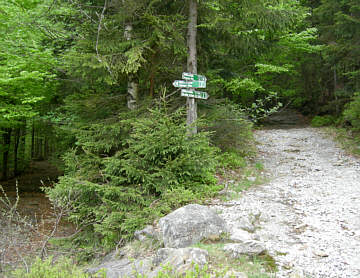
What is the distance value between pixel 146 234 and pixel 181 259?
153cm

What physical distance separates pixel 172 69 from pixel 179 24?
1.70 meters

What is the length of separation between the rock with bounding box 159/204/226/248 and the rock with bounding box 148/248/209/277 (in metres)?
0.40

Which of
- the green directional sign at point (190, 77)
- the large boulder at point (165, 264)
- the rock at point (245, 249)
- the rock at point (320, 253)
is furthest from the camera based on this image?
the green directional sign at point (190, 77)

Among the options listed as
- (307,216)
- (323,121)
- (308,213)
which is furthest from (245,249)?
(323,121)

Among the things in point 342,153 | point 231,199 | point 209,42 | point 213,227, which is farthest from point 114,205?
point 342,153

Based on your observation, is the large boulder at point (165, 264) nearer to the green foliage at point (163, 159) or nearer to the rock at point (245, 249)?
the rock at point (245, 249)

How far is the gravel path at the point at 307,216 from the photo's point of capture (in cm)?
389

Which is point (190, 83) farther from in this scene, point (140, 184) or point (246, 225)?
point (246, 225)

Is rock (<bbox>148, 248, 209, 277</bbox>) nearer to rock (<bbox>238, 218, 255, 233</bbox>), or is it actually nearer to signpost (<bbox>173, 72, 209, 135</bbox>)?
rock (<bbox>238, 218, 255, 233</bbox>)

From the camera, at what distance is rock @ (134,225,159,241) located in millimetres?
4867

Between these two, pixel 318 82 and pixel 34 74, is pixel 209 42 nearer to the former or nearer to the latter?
pixel 34 74

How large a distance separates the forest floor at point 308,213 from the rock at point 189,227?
16.0 inches

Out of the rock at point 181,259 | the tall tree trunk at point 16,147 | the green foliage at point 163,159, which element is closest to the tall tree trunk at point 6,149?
the tall tree trunk at point 16,147

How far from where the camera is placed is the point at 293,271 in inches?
143
